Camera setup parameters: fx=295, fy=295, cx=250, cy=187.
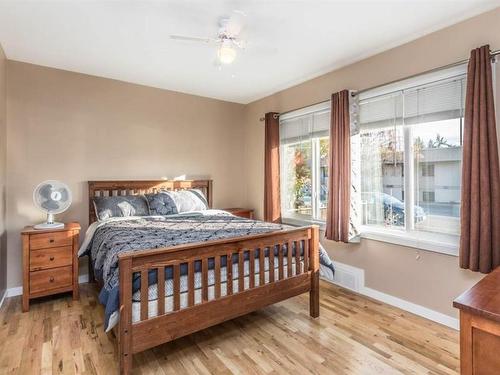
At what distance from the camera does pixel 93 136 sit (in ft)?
11.5

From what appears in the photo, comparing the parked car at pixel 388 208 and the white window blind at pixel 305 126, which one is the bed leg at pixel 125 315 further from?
the white window blind at pixel 305 126

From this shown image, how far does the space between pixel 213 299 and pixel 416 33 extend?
271 centimetres

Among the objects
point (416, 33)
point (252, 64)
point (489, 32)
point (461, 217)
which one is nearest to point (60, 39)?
point (252, 64)

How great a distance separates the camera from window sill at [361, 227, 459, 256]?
238cm

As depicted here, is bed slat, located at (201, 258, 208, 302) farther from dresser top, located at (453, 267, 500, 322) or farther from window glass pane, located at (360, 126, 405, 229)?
window glass pane, located at (360, 126, 405, 229)

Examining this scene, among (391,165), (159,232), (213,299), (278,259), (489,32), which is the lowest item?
(213,299)

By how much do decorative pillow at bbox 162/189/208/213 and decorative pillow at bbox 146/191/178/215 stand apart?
5cm

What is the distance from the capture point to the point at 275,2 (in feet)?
6.78

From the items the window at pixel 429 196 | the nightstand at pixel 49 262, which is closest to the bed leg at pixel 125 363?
the nightstand at pixel 49 262

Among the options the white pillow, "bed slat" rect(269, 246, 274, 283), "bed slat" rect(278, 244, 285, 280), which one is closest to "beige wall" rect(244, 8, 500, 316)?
"bed slat" rect(278, 244, 285, 280)

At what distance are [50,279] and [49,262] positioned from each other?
0.16 metres

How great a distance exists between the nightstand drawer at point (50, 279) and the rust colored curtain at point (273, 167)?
2440mm

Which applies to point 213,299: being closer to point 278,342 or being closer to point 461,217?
point 278,342

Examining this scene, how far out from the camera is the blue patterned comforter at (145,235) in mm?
1816
